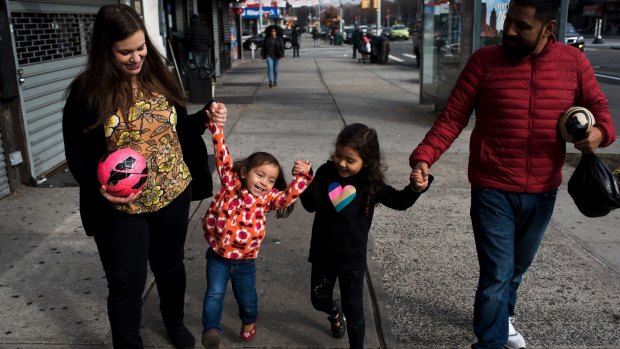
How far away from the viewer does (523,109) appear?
107 inches

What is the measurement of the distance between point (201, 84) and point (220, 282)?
9.44 meters

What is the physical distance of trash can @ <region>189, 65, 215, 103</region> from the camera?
1183 centimetres

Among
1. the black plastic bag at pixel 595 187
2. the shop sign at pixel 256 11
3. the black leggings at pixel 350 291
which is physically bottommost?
the black leggings at pixel 350 291

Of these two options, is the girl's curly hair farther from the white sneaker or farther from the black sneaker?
the white sneaker

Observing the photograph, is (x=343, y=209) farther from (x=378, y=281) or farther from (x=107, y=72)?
(x=378, y=281)

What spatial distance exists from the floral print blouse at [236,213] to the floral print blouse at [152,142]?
21cm

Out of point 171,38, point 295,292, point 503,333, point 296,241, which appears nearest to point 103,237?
point 295,292

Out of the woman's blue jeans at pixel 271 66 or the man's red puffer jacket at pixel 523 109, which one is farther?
the woman's blue jeans at pixel 271 66

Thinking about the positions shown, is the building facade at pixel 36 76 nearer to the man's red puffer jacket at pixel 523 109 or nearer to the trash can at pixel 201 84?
the man's red puffer jacket at pixel 523 109

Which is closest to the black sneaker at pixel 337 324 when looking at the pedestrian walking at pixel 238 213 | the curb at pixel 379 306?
the curb at pixel 379 306

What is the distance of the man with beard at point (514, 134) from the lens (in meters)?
2.67

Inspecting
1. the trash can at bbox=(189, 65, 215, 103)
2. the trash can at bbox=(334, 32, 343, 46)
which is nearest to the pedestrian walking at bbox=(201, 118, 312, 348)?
the trash can at bbox=(189, 65, 215, 103)

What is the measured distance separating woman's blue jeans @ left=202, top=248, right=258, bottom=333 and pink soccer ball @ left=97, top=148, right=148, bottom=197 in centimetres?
63

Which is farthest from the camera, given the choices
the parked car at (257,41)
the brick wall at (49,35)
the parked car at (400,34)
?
the parked car at (400,34)
